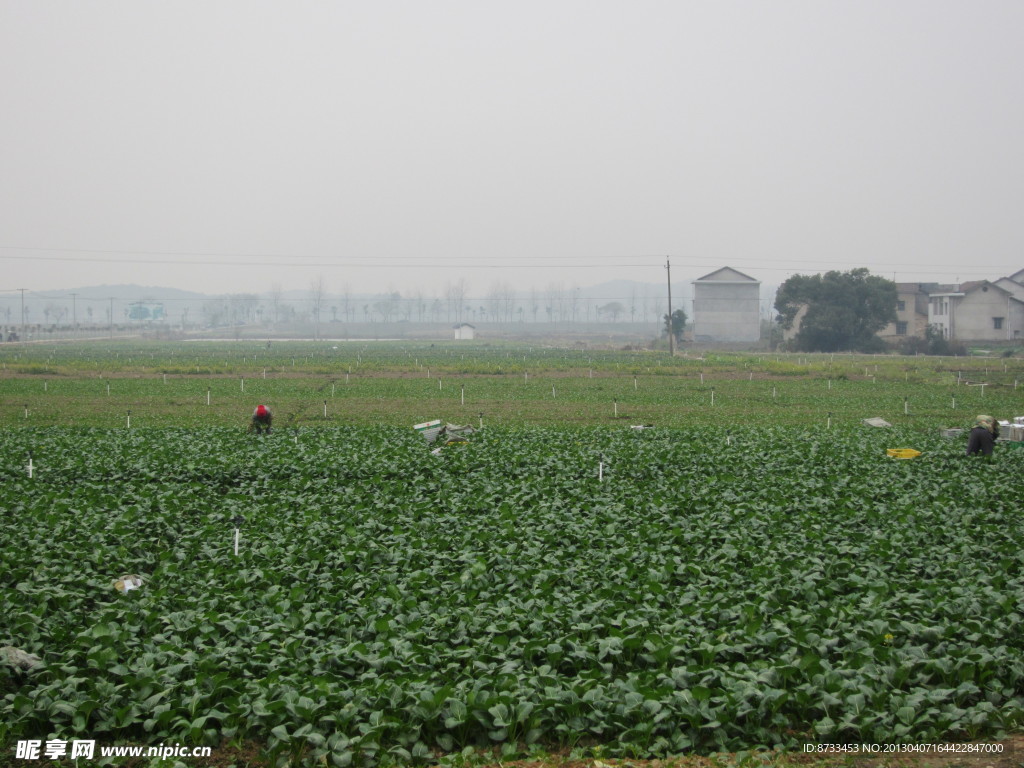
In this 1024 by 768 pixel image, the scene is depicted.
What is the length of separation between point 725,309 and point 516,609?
100407 millimetres

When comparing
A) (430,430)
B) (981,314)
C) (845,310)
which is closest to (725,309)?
(845,310)

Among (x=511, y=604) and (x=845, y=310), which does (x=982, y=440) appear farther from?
(x=845, y=310)

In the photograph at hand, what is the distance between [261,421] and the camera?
26.5m

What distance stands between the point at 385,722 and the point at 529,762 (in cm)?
125

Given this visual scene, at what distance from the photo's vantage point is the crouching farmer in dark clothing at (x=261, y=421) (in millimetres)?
26344

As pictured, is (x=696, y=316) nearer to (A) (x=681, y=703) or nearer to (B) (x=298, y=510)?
(B) (x=298, y=510)

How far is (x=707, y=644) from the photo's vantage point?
9.20 m

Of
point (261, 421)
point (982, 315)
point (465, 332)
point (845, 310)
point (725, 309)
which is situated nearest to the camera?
point (261, 421)

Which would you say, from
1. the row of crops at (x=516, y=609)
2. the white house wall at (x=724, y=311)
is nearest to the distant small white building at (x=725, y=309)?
the white house wall at (x=724, y=311)

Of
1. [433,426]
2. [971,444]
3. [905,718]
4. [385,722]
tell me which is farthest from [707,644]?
[433,426]

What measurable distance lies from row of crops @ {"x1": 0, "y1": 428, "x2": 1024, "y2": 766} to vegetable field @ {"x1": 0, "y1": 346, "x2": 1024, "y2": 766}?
0.04 meters

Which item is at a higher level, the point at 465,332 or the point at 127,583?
the point at 465,332

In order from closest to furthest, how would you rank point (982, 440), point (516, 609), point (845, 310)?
point (516, 609)
point (982, 440)
point (845, 310)

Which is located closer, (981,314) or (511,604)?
(511,604)
